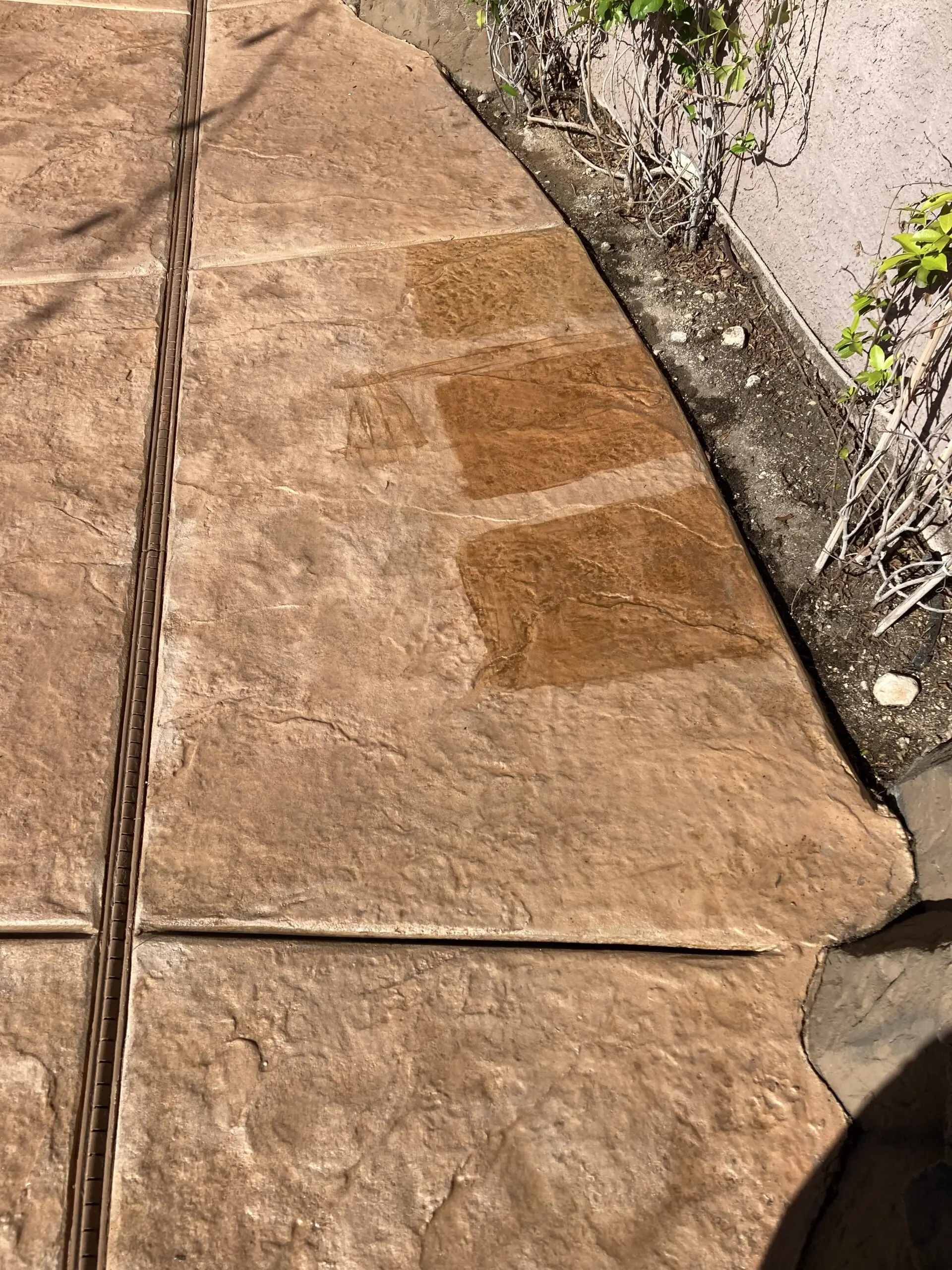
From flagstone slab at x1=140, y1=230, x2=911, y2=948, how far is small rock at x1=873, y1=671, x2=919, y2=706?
8.4 inches

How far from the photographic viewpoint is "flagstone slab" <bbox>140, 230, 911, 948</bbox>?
5.89 ft

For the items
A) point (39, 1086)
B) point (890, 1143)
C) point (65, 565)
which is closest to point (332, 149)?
point (65, 565)

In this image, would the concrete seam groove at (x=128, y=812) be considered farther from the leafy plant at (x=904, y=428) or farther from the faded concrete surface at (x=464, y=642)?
the leafy plant at (x=904, y=428)

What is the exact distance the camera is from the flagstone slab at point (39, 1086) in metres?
1.47

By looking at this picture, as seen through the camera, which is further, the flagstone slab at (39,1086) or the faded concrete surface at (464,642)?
the faded concrete surface at (464,642)

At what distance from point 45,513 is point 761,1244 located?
204 centimetres

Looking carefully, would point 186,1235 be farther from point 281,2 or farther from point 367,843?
point 281,2

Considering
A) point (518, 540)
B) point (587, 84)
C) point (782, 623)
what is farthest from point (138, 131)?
point (782, 623)

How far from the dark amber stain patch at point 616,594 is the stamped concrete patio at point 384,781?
0.01 meters

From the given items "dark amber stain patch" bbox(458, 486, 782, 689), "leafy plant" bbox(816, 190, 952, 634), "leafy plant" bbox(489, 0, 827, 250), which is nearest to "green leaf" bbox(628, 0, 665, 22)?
"leafy plant" bbox(489, 0, 827, 250)

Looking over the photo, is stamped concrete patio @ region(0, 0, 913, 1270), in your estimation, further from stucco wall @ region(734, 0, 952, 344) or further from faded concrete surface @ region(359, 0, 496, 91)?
faded concrete surface @ region(359, 0, 496, 91)

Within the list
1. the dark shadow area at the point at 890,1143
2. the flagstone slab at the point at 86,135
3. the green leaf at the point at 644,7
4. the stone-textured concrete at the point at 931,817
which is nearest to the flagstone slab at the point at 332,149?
the flagstone slab at the point at 86,135

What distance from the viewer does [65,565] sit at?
220cm

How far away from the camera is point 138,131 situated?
10.9 feet
